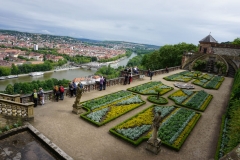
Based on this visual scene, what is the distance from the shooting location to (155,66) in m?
46.4

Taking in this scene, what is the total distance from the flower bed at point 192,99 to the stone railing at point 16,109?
11727mm

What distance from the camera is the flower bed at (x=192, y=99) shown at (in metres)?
15.1

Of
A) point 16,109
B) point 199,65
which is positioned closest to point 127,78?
point 16,109

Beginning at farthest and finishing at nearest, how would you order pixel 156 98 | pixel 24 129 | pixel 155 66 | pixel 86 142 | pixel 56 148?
pixel 155 66, pixel 156 98, pixel 24 129, pixel 86 142, pixel 56 148

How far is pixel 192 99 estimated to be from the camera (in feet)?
54.2

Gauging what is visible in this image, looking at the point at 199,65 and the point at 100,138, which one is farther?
the point at 199,65

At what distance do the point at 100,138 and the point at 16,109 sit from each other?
531 centimetres

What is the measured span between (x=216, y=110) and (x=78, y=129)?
37.6ft

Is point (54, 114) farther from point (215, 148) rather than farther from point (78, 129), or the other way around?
point (215, 148)

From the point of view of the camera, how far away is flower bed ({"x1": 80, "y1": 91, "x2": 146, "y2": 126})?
11.6m

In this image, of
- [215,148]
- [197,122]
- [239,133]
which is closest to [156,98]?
[197,122]

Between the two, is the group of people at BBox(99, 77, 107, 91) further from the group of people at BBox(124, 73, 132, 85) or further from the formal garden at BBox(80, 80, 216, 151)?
the group of people at BBox(124, 73, 132, 85)

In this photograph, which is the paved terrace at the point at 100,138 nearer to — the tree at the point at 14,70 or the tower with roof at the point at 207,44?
the tower with roof at the point at 207,44

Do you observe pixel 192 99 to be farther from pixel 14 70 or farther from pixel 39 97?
pixel 14 70
